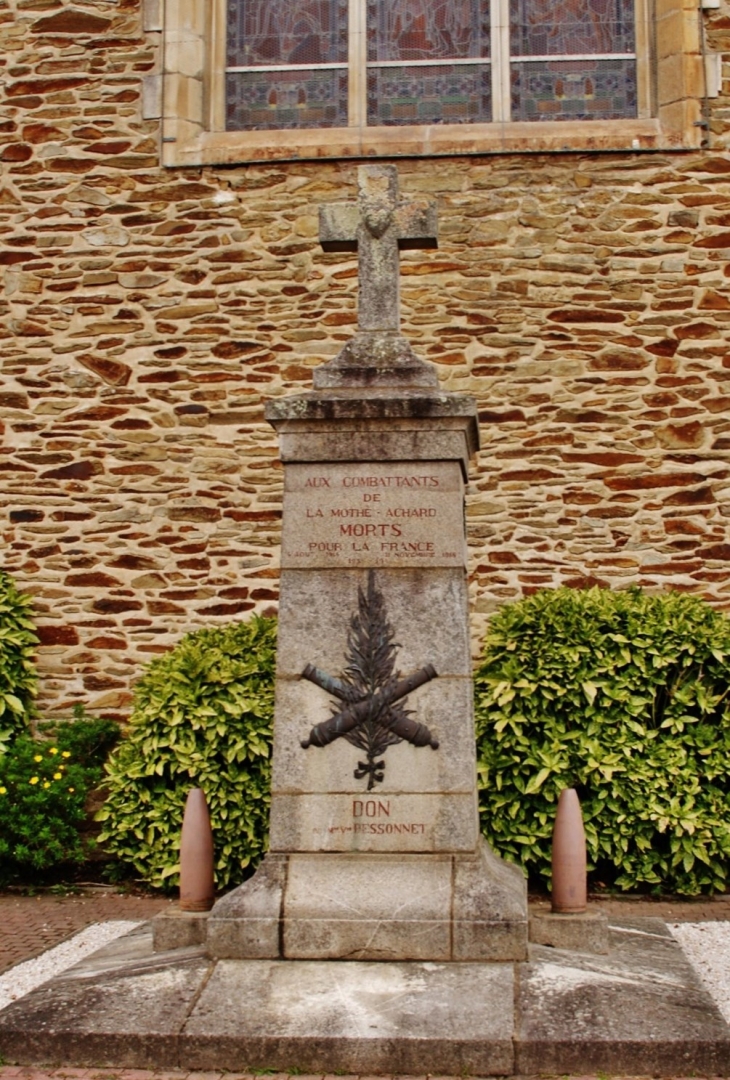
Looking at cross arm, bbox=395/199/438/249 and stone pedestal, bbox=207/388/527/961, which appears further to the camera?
cross arm, bbox=395/199/438/249

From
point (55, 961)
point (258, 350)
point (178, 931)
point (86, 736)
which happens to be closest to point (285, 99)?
point (258, 350)

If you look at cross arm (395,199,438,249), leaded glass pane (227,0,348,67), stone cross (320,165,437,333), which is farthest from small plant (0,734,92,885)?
leaded glass pane (227,0,348,67)

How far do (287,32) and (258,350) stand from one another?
2700 mm

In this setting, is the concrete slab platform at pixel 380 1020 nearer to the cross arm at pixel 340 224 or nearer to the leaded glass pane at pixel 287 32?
the cross arm at pixel 340 224

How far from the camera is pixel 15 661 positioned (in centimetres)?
913

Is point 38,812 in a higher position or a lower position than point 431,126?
lower

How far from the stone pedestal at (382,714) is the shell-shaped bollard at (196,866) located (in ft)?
1.58

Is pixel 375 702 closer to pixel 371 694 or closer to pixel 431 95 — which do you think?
pixel 371 694

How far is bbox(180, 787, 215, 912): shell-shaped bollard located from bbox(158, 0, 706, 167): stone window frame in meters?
5.96

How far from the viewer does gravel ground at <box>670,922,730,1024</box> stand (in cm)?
526

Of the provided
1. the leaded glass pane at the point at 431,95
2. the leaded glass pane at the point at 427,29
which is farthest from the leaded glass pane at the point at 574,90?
Answer: the leaded glass pane at the point at 427,29

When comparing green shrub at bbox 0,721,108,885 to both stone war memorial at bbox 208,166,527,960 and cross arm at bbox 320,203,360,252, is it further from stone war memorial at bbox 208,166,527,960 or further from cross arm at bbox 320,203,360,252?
cross arm at bbox 320,203,360,252

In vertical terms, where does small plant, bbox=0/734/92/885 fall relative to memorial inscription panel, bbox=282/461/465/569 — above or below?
below

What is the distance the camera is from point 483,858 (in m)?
4.89
